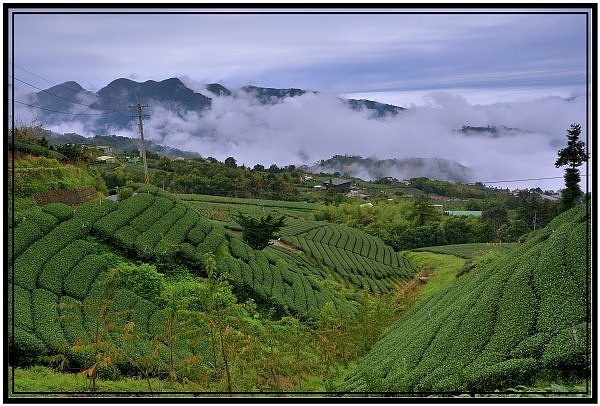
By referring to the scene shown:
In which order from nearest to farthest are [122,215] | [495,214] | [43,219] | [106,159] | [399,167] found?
[43,219] → [122,215] → [106,159] → [399,167] → [495,214]

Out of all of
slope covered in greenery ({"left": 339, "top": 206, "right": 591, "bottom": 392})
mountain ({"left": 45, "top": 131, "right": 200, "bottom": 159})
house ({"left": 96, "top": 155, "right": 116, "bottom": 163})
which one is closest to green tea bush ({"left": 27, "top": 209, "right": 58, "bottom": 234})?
mountain ({"left": 45, "top": 131, "right": 200, "bottom": 159})

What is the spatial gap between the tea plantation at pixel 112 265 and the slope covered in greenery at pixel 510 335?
130 inches

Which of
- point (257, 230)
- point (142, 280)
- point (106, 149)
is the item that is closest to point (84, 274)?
point (142, 280)

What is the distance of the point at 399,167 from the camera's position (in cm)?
1402

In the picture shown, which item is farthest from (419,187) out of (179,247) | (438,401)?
A: (438,401)

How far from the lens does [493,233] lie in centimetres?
2323

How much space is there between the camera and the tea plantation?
7848mm

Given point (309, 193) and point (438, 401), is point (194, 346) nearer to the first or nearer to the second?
point (438, 401)

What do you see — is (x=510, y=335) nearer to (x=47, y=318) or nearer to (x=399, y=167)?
(x=47, y=318)

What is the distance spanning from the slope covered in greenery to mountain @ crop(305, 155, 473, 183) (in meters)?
3.40

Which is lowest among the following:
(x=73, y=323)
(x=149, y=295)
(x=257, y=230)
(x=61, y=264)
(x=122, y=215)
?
(x=73, y=323)

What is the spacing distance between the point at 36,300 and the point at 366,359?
555 cm

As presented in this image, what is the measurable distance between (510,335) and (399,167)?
7.70m

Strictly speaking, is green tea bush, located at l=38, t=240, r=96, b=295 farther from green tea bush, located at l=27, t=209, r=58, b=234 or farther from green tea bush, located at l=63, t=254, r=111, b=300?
green tea bush, located at l=27, t=209, r=58, b=234
